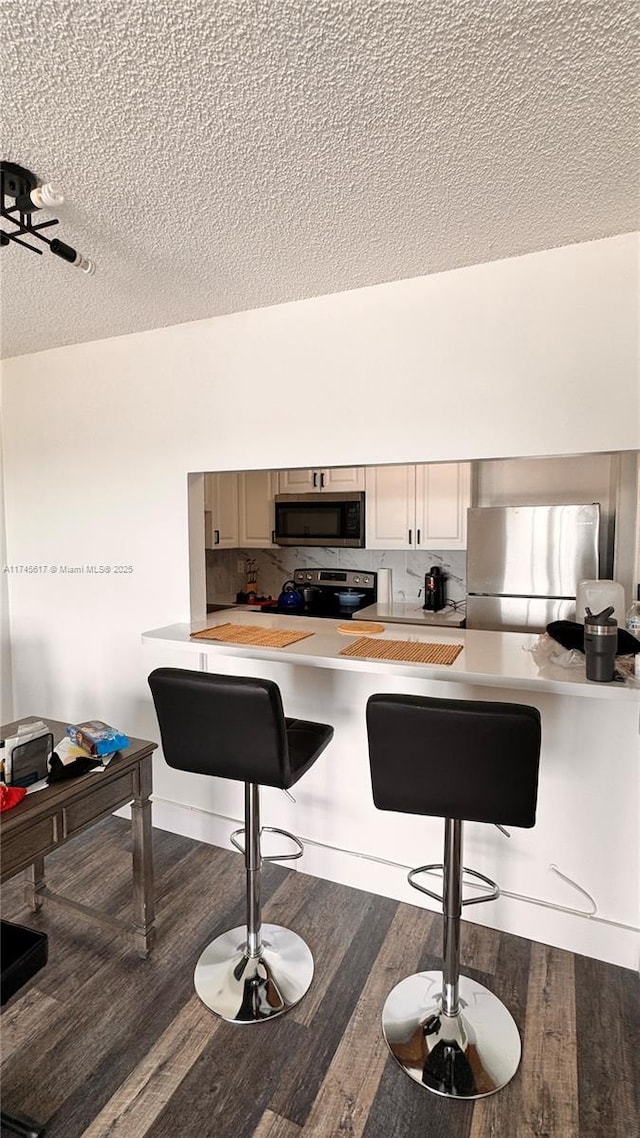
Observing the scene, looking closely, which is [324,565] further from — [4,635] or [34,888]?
[34,888]

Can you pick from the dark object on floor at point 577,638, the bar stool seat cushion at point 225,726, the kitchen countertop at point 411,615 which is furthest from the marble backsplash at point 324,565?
the bar stool seat cushion at point 225,726

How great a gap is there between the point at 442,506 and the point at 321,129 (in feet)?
8.42

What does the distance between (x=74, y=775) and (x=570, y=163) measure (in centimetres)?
211

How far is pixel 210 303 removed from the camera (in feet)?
7.01

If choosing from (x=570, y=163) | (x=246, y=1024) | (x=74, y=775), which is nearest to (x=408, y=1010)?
(x=246, y=1024)

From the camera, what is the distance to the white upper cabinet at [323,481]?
3.80m

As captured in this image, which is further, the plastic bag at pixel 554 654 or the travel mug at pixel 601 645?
the plastic bag at pixel 554 654

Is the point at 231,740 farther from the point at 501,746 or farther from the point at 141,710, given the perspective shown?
the point at 141,710

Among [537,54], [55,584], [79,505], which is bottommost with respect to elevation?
[55,584]

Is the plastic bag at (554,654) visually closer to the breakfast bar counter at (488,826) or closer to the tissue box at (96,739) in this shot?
the breakfast bar counter at (488,826)

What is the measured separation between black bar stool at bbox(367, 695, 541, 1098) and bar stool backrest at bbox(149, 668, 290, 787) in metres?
0.28

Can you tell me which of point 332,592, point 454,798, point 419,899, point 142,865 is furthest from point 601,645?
point 332,592

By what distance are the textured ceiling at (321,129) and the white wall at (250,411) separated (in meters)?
0.18

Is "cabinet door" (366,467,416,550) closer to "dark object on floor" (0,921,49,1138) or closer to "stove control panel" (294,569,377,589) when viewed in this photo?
"stove control panel" (294,569,377,589)
